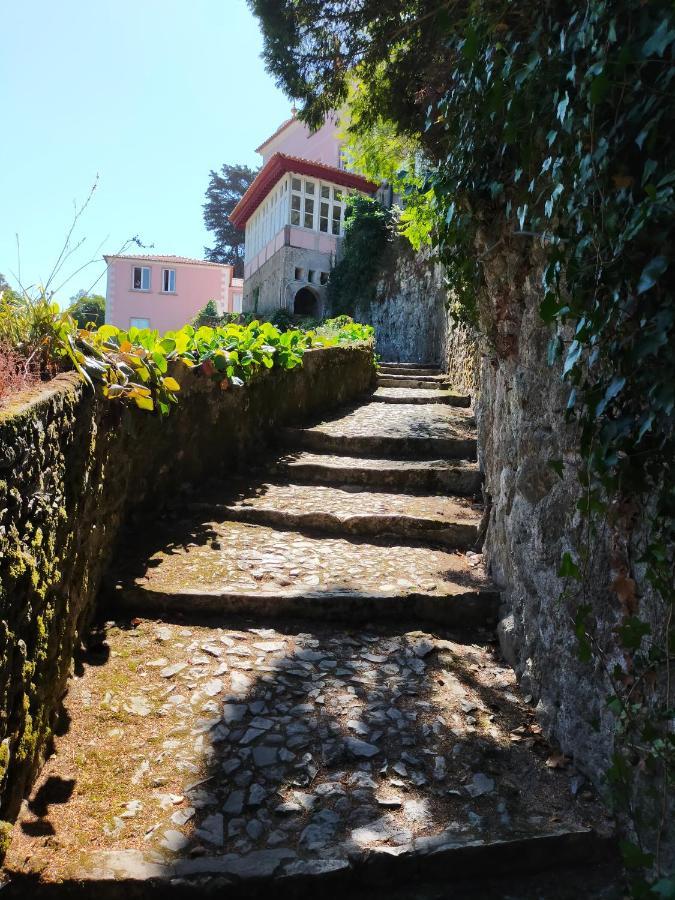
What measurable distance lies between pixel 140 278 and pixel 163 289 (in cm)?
122

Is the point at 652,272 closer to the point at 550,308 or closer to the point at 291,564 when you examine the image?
the point at 550,308

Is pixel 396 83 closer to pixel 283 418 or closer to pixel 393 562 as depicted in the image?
pixel 283 418

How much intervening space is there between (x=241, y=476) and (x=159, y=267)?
31.3m

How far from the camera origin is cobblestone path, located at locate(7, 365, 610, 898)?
6.07ft

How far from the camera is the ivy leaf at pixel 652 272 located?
138cm

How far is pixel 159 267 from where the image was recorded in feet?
111

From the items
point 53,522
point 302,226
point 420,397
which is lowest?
point 53,522

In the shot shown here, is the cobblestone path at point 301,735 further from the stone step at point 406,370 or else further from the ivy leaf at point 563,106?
the stone step at point 406,370

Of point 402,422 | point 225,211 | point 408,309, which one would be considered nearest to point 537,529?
point 402,422

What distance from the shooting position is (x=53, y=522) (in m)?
2.10

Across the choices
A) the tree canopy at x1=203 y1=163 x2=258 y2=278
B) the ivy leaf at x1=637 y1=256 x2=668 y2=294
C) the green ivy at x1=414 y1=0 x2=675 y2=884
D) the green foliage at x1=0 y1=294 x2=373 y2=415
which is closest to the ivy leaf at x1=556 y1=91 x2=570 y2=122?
the green ivy at x1=414 y1=0 x2=675 y2=884

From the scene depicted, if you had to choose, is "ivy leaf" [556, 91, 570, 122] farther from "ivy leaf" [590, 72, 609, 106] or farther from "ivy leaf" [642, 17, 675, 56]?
"ivy leaf" [642, 17, 675, 56]

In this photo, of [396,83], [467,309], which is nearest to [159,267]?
[396,83]

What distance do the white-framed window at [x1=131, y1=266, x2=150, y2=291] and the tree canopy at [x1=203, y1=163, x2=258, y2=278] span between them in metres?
12.2
